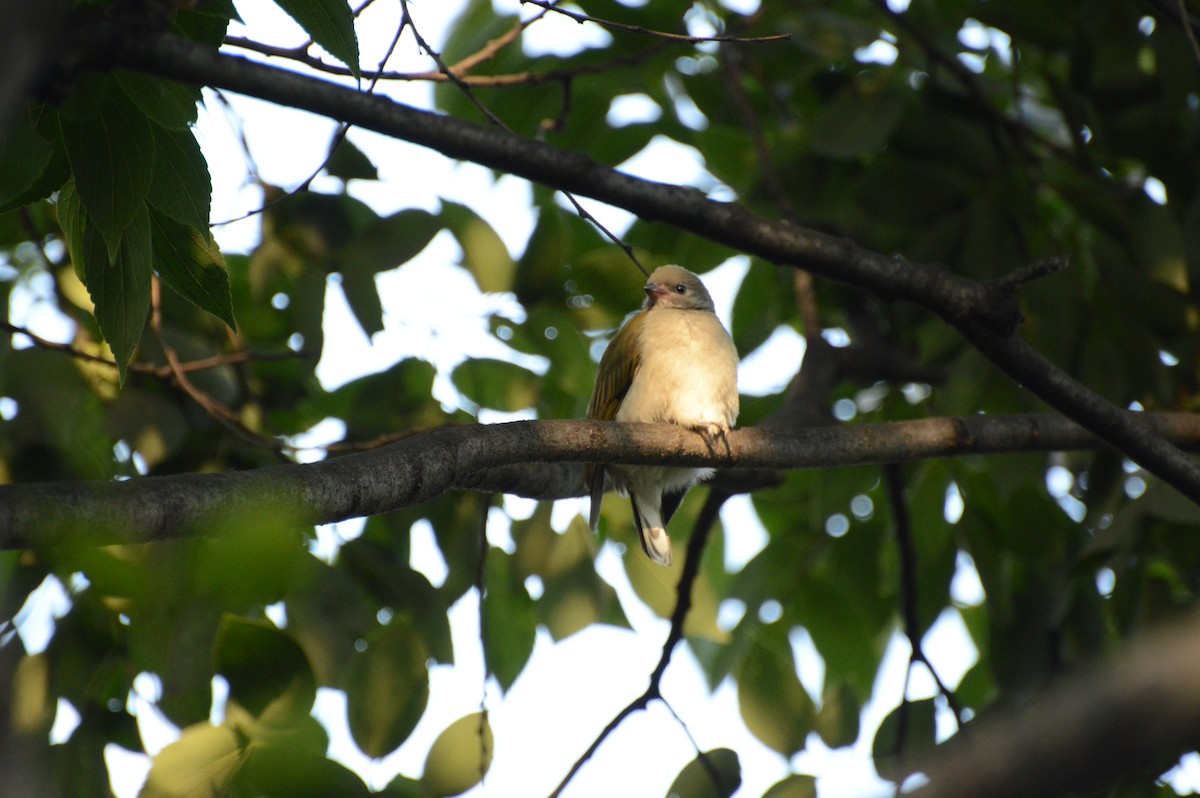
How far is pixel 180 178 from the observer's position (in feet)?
7.46

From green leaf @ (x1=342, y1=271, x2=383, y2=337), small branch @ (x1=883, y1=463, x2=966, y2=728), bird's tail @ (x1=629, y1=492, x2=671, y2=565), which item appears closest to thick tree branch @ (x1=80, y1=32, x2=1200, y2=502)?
small branch @ (x1=883, y1=463, x2=966, y2=728)

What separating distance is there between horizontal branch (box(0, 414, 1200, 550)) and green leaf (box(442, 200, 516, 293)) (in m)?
0.89

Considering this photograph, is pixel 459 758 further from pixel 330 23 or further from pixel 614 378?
pixel 614 378

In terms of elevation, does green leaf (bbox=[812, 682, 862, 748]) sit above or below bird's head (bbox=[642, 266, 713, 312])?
below

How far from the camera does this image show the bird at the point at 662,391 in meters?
4.53

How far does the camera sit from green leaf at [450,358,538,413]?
4.29 m

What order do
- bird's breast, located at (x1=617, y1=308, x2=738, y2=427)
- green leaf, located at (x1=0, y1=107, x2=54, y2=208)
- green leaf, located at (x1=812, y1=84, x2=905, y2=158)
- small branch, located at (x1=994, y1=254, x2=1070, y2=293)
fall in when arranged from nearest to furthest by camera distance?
green leaf, located at (x1=0, y1=107, x2=54, y2=208) → small branch, located at (x1=994, y1=254, x2=1070, y2=293) → green leaf, located at (x1=812, y1=84, x2=905, y2=158) → bird's breast, located at (x1=617, y1=308, x2=738, y2=427)

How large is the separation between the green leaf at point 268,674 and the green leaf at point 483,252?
1.94 m

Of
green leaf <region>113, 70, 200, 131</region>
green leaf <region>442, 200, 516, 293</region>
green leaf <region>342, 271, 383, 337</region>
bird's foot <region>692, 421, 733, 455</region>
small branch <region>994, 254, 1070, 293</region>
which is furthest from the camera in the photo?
green leaf <region>442, 200, 516, 293</region>

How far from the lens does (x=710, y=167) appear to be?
212 inches

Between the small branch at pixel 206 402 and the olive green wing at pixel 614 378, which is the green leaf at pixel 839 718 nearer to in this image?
the olive green wing at pixel 614 378

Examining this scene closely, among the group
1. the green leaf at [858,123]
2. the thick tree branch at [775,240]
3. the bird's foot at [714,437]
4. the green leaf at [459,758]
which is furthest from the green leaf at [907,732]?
the green leaf at [858,123]

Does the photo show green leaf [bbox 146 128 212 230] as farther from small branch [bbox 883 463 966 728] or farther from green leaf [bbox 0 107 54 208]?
small branch [bbox 883 463 966 728]

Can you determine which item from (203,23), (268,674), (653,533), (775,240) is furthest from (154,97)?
(653,533)
